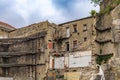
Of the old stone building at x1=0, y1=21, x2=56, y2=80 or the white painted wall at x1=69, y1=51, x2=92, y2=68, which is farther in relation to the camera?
the old stone building at x1=0, y1=21, x2=56, y2=80

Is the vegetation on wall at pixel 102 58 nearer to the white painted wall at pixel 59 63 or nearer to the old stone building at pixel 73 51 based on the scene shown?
the old stone building at pixel 73 51

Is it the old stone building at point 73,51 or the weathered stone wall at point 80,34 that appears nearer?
the old stone building at point 73,51

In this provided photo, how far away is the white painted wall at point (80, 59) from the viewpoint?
50753mm

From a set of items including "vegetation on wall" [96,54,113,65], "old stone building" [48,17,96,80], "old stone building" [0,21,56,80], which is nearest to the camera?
"vegetation on wall" [96,54,113,65]

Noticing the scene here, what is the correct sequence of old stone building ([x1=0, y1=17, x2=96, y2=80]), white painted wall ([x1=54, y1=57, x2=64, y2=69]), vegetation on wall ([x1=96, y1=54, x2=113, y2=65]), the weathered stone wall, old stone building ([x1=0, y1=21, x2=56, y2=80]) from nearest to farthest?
vegetation on wall ([x1=96, y1=54, x2=113, y2=65]) → old stone building ([x1=0, y1=17, x2=96, y2=80]) → the weathered stone wall → white painted wall ([x1=54, y1=57, x2=64, y2=69]) → old stone building ([x1=0, y1=21, x2=56, y2=80])

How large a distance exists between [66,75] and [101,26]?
33.2 feet

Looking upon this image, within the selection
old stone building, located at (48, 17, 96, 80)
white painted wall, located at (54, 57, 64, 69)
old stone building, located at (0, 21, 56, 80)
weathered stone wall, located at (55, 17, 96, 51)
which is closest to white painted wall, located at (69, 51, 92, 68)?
old stone building, located at (48, 17, 96, 80)

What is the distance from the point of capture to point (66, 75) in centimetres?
5178

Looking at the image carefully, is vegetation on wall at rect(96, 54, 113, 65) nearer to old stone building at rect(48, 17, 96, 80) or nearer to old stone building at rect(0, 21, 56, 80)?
old stone building at rect(48, 17, 96, 80)

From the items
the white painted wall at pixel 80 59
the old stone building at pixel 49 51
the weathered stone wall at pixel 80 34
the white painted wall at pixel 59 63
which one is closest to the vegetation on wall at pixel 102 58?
the old stone building at pixel 49 51

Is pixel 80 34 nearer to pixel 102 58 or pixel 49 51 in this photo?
pixel 102 58

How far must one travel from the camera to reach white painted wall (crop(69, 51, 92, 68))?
50.8 m

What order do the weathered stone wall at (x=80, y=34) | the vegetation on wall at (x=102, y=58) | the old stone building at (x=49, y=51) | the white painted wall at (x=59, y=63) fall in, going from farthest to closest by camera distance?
the white painted wall at (x=59, y=63) < the weathered stone wall at (x=80, y=34) < the old stone building at (x=49, y=51) < the vegetation on wall at (x=102, y=58)

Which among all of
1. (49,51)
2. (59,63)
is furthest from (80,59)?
(49,51)
